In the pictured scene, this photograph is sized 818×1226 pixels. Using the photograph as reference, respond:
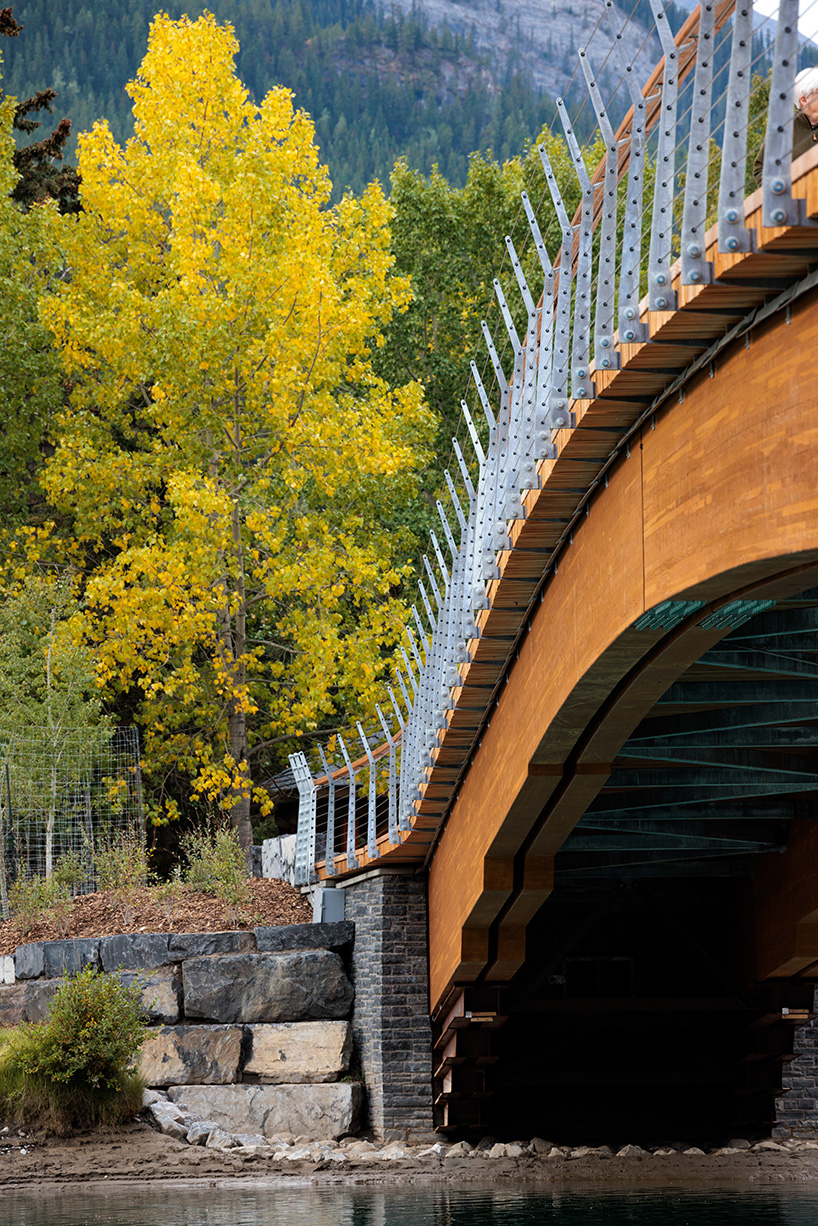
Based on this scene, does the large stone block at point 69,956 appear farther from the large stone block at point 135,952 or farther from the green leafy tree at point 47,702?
the green leafy tree at point 47,702

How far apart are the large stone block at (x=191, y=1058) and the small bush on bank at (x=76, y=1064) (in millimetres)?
717

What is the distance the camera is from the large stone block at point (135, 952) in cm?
1491

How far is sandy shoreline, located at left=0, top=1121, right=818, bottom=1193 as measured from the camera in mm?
12133

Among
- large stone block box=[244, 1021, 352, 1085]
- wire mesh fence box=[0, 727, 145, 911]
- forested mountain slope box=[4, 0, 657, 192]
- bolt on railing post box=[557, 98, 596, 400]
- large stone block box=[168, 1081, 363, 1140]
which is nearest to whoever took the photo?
bolt on railing post box=[557, 98, 596, 400]

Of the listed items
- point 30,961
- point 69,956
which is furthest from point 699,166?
point 30,961

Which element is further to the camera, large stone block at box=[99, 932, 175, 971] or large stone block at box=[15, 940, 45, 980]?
large stone block at box=[15, 940, 45, 980]

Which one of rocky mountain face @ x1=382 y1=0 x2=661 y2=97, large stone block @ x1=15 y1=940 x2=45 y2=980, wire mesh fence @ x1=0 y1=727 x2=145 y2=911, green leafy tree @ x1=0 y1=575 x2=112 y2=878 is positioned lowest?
large stone block @ x1=15 y1=940 x2=45 y2=980

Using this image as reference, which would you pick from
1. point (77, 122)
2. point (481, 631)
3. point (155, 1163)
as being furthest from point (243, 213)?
point (77, 122)

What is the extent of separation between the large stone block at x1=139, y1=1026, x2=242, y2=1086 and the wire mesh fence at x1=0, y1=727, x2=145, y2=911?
3.66 m

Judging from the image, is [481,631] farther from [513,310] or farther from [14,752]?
[513,310]

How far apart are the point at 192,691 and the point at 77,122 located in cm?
5229

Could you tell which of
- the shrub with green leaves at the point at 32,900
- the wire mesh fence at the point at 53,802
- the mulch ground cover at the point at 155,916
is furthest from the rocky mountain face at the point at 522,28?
the mulch ground cover at the point at 155,916

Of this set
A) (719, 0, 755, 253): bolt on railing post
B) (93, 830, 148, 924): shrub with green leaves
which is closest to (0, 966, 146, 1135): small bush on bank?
(93, 830, 148, 924): shrub with green leaves

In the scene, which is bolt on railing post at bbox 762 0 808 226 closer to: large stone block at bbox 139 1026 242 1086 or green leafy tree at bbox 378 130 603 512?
large stone block at bbox 139 1026 242 1086
